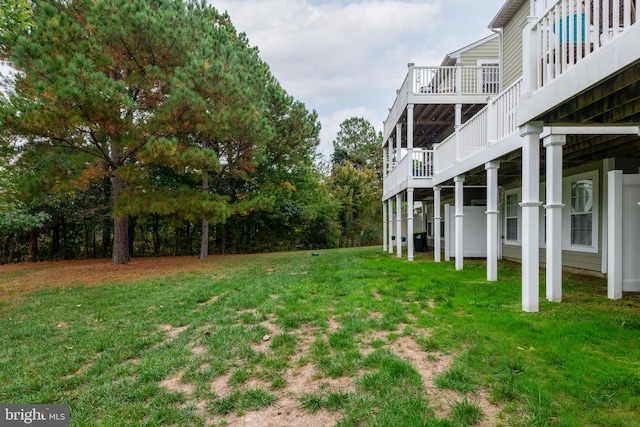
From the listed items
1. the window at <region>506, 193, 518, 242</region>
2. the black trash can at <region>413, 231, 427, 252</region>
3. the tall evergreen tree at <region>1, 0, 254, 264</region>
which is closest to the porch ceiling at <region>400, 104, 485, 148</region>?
the window at <region>506, 193, 518, 242</region>

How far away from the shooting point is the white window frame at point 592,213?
6.78 meters

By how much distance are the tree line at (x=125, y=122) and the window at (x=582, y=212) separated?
859cm

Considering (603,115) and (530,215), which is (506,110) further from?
(530,215)

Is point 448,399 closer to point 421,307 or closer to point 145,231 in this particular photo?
point 421,307

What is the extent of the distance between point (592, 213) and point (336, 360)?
21.9 feet

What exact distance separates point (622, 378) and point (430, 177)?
8501 mm

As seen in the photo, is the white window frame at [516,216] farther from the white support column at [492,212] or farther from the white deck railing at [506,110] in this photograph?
the white deck railing at [506,110]

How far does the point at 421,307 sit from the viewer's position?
4.70 m

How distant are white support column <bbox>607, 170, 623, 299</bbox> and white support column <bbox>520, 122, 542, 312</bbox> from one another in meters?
1.25

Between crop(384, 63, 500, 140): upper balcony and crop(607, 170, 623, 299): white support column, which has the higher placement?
crop(384, 63, 500, 140): upper balcony

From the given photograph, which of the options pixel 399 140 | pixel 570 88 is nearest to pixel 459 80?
pixel 399 140

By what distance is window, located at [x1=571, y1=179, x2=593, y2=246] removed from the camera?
23.1 feet

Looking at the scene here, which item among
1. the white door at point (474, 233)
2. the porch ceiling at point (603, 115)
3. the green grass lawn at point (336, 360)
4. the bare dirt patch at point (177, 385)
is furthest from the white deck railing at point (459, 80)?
the bare dirt patch at point (177, 385)

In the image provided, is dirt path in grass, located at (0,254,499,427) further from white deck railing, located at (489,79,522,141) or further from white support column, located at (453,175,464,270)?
white support column, located at (453,175,464,270)
